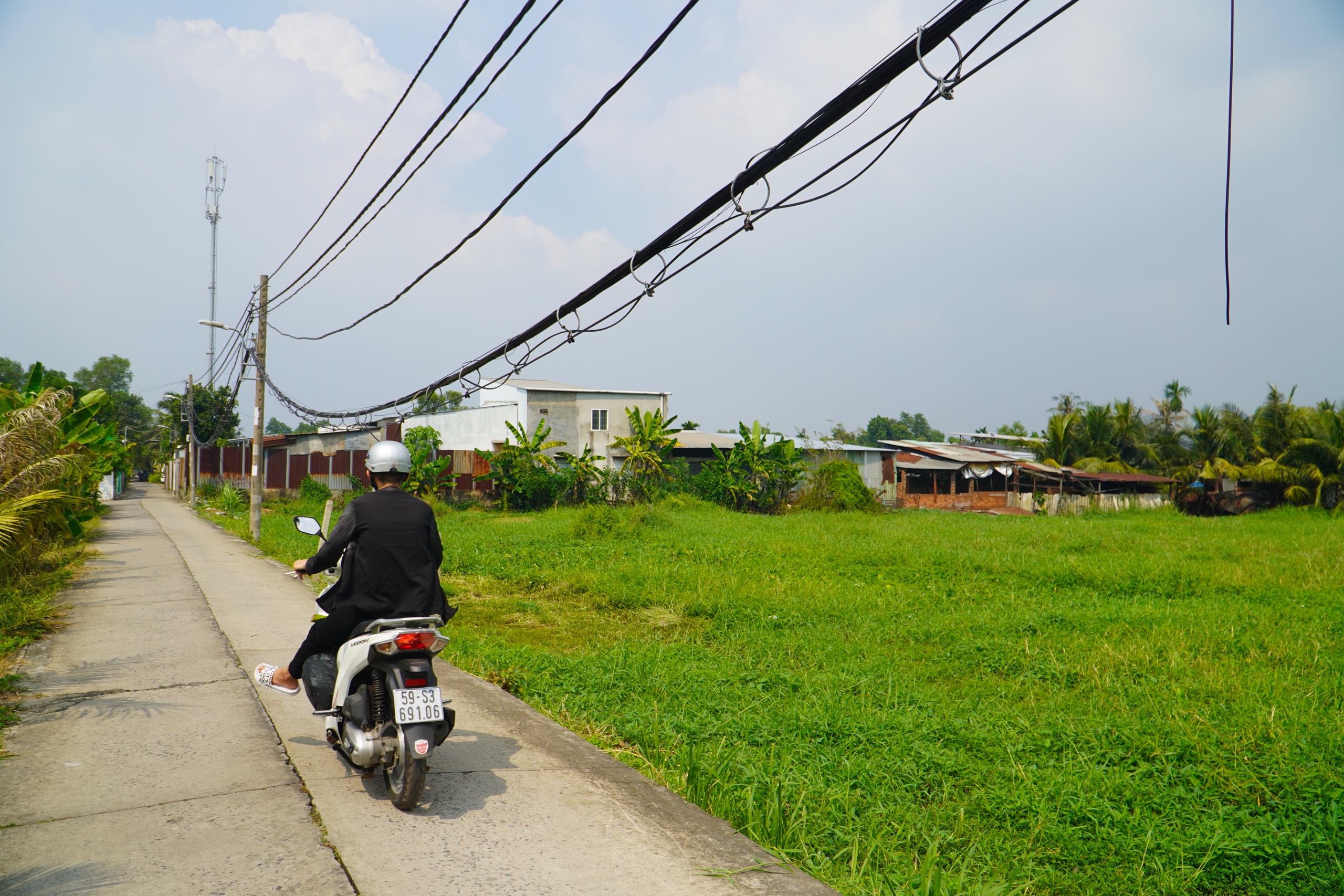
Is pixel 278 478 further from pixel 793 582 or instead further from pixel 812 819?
pixel 812 819

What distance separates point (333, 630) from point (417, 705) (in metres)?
0.72

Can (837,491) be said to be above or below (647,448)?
below

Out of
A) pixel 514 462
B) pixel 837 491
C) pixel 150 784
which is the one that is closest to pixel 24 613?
pixel 150 784

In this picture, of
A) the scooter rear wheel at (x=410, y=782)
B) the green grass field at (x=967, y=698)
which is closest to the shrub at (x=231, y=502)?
the green grass field at (x=967, y=698)

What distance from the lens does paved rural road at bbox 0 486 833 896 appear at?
3.14 metres

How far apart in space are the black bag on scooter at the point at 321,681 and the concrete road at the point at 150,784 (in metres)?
0.39

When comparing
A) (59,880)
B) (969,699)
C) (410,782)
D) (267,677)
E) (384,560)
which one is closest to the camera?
(59,880)

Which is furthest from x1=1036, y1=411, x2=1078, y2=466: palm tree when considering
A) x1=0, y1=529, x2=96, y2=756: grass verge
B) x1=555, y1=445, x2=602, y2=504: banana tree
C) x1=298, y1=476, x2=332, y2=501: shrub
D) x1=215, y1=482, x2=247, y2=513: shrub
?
x1=0, y1=529, x2=96, y2=756: grass verge

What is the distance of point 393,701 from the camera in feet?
12.4

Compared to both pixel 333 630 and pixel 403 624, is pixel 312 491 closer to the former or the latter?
pixel 333 630

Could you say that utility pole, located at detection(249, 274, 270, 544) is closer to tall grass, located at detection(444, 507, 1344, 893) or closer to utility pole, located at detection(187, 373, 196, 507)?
tall grass, located at detection(444, 507, 1344, 893)

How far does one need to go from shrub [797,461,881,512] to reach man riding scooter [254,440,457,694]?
79.7ft

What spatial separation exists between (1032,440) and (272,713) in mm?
41546

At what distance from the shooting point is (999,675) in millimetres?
7035
